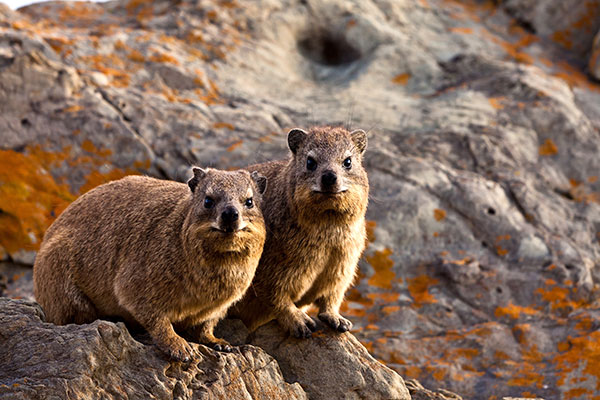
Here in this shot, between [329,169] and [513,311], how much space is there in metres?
5.07

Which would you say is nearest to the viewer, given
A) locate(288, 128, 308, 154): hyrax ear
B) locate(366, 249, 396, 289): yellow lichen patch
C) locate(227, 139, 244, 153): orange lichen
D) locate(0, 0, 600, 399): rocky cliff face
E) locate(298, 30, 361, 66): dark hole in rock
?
locate(288, 128, 308, 154): hyrax ear

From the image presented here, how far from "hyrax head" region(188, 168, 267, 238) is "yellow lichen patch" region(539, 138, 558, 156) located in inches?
319

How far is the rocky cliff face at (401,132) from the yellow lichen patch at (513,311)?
0.21 ft

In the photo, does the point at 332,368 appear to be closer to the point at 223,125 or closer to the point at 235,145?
the point at 235,145

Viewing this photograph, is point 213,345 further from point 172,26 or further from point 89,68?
point 172,26

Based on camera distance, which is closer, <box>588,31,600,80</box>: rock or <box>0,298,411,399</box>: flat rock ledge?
<box>0,298,411,399</box>: flat rock ledge

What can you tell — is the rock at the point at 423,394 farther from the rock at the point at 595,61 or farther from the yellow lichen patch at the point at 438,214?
the rock at the point at 595,61

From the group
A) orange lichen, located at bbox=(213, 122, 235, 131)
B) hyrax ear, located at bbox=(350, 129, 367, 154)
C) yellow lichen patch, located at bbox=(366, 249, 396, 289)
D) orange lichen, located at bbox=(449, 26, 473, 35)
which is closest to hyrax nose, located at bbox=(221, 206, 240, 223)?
hyrax ear, located at bbox=(350, 129, 367, 154)

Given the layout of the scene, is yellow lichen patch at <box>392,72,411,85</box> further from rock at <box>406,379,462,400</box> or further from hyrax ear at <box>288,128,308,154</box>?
rock at <box>406,379,462,400</box>

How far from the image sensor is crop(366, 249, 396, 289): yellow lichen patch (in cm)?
1149

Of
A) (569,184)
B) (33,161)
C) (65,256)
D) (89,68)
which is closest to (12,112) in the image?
(33,161)

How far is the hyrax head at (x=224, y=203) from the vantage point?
672 cm

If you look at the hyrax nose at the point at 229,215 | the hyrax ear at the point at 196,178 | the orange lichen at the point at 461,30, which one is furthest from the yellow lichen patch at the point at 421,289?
the orange lichen at the point at 461,30

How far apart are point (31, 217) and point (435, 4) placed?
A: 11.0 meters
